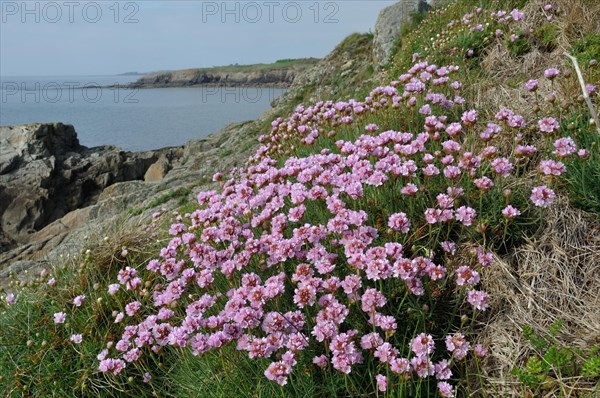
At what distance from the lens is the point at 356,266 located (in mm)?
2838

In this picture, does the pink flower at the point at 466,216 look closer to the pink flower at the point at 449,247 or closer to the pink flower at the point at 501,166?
the pink flower at the point at 449,247

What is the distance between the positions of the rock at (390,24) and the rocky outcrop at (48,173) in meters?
9.80

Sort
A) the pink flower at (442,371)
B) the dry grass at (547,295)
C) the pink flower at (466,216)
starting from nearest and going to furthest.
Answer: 1. the pink flower at (442,371)
2. the dry grass at (547,295)
3. the pink flower at (466,216)

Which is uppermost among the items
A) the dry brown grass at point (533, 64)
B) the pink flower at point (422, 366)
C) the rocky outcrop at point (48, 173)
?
the dry brown grass at point (533, 64)

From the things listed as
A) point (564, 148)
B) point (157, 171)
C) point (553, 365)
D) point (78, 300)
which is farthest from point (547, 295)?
point (157, 171)

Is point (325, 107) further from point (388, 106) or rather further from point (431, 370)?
point (431, 370)

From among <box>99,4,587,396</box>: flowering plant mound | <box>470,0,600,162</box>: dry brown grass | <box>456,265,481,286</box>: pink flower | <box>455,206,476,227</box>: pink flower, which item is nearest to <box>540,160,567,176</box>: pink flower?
<box>99,4,587,396</box>: flowering plant mound

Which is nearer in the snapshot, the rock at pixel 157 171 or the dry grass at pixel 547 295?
the dry grass at pixel 547 295

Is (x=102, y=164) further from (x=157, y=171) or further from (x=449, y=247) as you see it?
(x=449, y=247)

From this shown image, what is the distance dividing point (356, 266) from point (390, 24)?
12421mm

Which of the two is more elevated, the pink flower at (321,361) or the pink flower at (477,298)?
the pink flower at (477,298)

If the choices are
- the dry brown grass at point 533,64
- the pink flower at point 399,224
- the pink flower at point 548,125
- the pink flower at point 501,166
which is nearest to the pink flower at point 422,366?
the pink flower at point 399,224

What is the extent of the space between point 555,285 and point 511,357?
661 mm

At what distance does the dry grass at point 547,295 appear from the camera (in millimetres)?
2928
